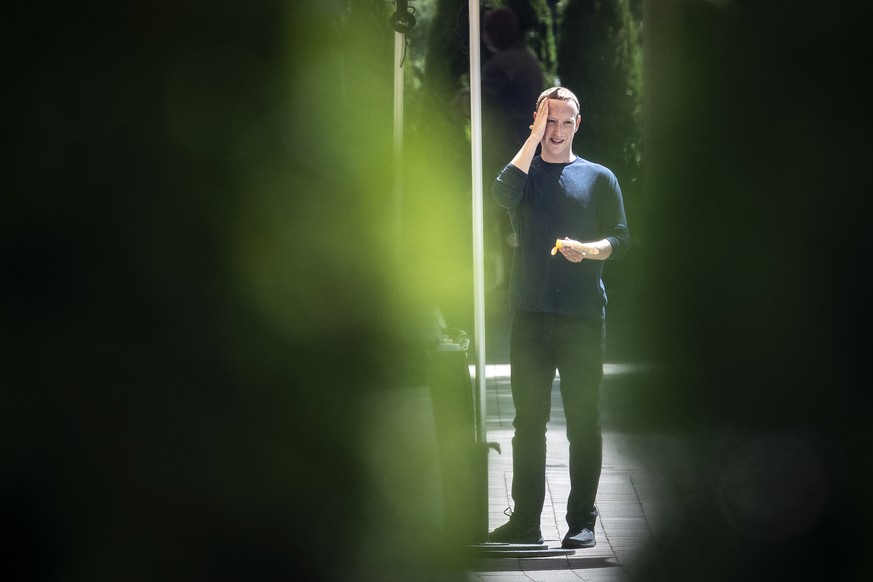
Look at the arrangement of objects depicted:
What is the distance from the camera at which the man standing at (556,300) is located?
529 centimetres

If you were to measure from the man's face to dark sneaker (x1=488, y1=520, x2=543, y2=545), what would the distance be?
136cm

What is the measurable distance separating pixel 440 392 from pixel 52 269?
1.79 meters

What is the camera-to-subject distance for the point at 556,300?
529 cm

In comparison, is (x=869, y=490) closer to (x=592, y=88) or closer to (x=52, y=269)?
(x=52, y=269)

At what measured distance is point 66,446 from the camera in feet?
12.6

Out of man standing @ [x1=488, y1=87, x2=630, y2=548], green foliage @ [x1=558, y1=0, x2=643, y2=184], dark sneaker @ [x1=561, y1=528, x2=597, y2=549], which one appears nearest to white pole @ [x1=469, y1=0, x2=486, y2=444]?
man standing @ [x1=488, y1=87, x2=630, y2=548]

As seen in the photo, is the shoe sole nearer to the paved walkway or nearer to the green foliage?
the paved walkway

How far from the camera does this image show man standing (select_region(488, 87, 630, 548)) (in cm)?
529

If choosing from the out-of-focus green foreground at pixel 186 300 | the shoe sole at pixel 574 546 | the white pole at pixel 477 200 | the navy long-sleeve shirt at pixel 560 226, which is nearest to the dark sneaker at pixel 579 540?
the shoe sole at pixel 574 546

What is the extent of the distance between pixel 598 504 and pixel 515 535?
2.55 ft

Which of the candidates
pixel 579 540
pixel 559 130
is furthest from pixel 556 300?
pixel 579 540

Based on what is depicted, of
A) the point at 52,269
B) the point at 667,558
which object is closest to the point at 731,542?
the point at 667,558

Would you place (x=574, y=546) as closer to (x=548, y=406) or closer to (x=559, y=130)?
(x=548, y=406)

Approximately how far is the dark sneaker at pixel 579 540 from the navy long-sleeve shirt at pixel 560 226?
2.61ft
